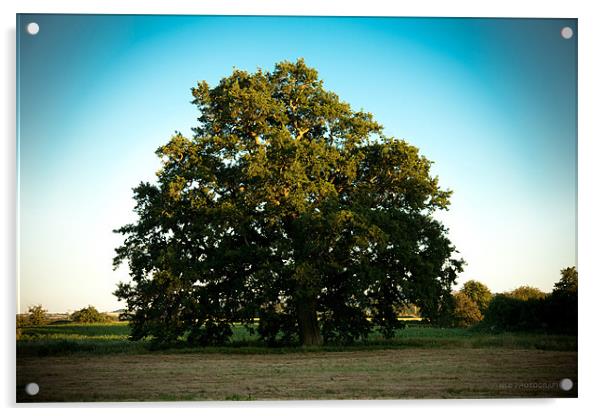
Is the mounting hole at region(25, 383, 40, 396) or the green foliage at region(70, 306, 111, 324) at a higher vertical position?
the green foliage at region(70, 306, 111, 324)

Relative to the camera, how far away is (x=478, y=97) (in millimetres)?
14414

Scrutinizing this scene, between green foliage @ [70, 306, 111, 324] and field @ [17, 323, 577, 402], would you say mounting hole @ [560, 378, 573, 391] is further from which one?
green foliage @ [70, 306, 111, 324]

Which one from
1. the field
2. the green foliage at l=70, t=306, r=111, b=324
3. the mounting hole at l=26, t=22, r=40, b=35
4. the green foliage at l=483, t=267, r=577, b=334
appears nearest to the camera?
the field

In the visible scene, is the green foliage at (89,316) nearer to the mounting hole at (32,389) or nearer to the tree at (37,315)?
the tree at (37,315)

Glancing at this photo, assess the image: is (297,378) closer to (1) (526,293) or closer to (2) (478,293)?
(1) (526,293)

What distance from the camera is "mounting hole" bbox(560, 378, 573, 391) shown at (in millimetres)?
13271

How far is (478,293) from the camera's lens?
63.8ft

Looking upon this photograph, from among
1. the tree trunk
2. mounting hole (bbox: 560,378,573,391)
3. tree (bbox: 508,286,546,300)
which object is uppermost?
tree (bbox: 508,286,546,300)

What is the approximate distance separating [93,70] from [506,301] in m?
10.2

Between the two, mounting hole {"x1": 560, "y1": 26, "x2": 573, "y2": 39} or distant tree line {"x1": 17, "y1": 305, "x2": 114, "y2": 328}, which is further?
mounting hole {"x1": 560, "y1": 26, "x2": 573, "y2": 39}

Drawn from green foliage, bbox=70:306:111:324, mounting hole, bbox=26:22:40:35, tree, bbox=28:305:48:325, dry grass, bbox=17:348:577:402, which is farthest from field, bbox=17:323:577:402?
mounting hole, bbox=26:22:40:35

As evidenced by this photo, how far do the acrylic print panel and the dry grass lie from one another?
1.9 inches

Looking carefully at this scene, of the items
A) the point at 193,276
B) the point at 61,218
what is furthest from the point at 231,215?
the point at 61,218
